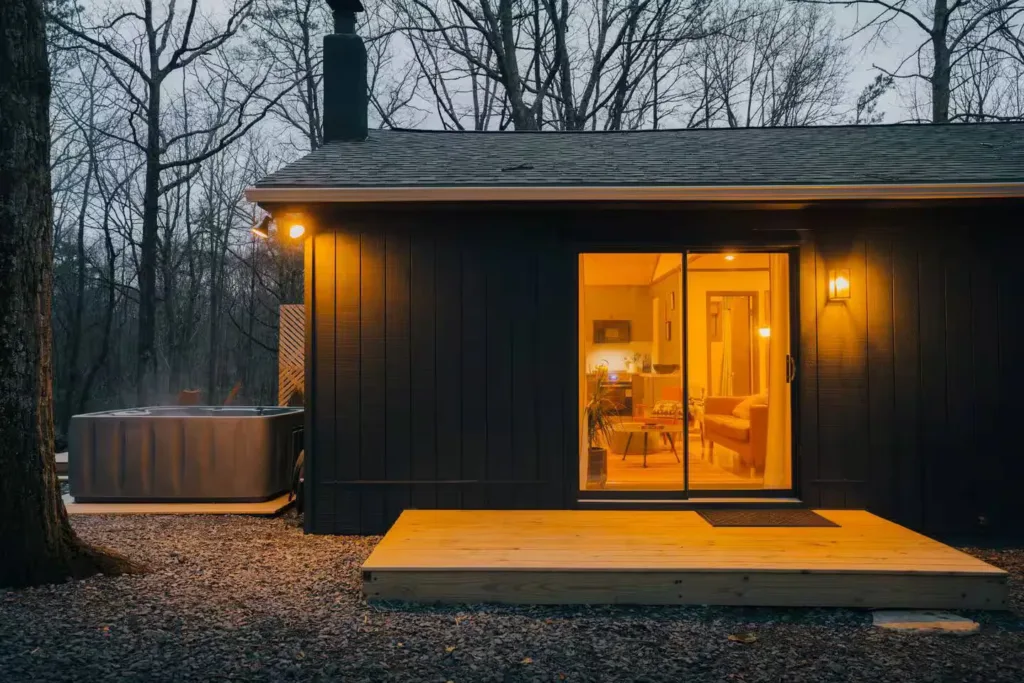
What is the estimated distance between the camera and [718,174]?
5184 mm

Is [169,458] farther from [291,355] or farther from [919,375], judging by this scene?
[919,375]

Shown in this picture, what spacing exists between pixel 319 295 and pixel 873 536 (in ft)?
12.4

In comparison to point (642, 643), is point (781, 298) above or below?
above

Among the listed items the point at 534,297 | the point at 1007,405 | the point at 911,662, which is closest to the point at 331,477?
the point at 534,297

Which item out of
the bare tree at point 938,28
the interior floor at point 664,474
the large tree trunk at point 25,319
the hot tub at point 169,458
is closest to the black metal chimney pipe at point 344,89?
the hot tub at point 169,458

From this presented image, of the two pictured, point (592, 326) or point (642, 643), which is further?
point (592, 326)

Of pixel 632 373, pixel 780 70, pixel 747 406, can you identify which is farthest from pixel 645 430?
pixel 780 70

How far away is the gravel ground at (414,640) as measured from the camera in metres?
2.90

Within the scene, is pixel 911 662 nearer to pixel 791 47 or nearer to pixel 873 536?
pixel 873 536

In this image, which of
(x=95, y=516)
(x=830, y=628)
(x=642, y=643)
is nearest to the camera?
(x=642, y=643)

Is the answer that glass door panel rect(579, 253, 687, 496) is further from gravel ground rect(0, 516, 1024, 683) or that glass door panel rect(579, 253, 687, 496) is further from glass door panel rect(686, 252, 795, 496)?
gravel ground rect(0, 516, 1024, 683)

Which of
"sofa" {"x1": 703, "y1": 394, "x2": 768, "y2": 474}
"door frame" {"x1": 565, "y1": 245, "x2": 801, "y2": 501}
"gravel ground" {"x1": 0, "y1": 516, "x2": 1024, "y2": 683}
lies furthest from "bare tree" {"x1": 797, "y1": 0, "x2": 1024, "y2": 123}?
"gravel ground" {"x1": 0, "y1": 516, "x2": 1024, "y2": 683}

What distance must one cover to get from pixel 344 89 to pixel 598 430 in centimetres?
384

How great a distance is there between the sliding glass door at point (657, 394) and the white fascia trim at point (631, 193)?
1.80 feet
